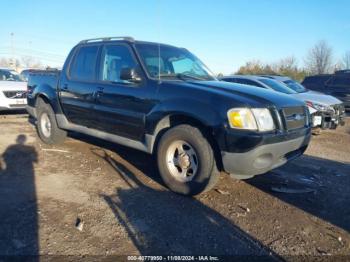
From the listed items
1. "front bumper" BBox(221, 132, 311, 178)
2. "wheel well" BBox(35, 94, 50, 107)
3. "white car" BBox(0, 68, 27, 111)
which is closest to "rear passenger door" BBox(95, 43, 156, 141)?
"front bumper" BBox(221, 132, 311, 178)

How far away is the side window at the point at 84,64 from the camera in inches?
224

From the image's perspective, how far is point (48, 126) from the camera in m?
6.98

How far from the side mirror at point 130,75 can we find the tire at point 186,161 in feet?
3.03

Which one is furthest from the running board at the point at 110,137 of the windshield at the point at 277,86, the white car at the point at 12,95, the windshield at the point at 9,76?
the windshield at the point at 9,76

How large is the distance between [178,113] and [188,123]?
19cm

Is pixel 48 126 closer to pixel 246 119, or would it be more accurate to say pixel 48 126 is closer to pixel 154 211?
pixel 154 211

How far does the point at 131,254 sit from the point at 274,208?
6.29 ft

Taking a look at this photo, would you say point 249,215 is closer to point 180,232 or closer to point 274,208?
point 274,208

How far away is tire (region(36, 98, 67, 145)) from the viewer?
6.75 m

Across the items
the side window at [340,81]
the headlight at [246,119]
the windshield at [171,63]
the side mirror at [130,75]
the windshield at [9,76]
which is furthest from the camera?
the side window at [340,81]

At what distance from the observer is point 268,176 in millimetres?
5328

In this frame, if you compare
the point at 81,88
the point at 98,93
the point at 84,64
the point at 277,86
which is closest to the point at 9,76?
the point at 84,64

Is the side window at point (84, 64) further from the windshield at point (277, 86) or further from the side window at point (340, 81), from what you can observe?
the side window at point (340, 81)

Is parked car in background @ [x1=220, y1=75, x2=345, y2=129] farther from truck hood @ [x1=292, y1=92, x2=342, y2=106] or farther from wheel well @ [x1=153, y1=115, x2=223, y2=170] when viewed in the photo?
wheel well @ [x1=153, y1=115, x2=223, y2=170]
